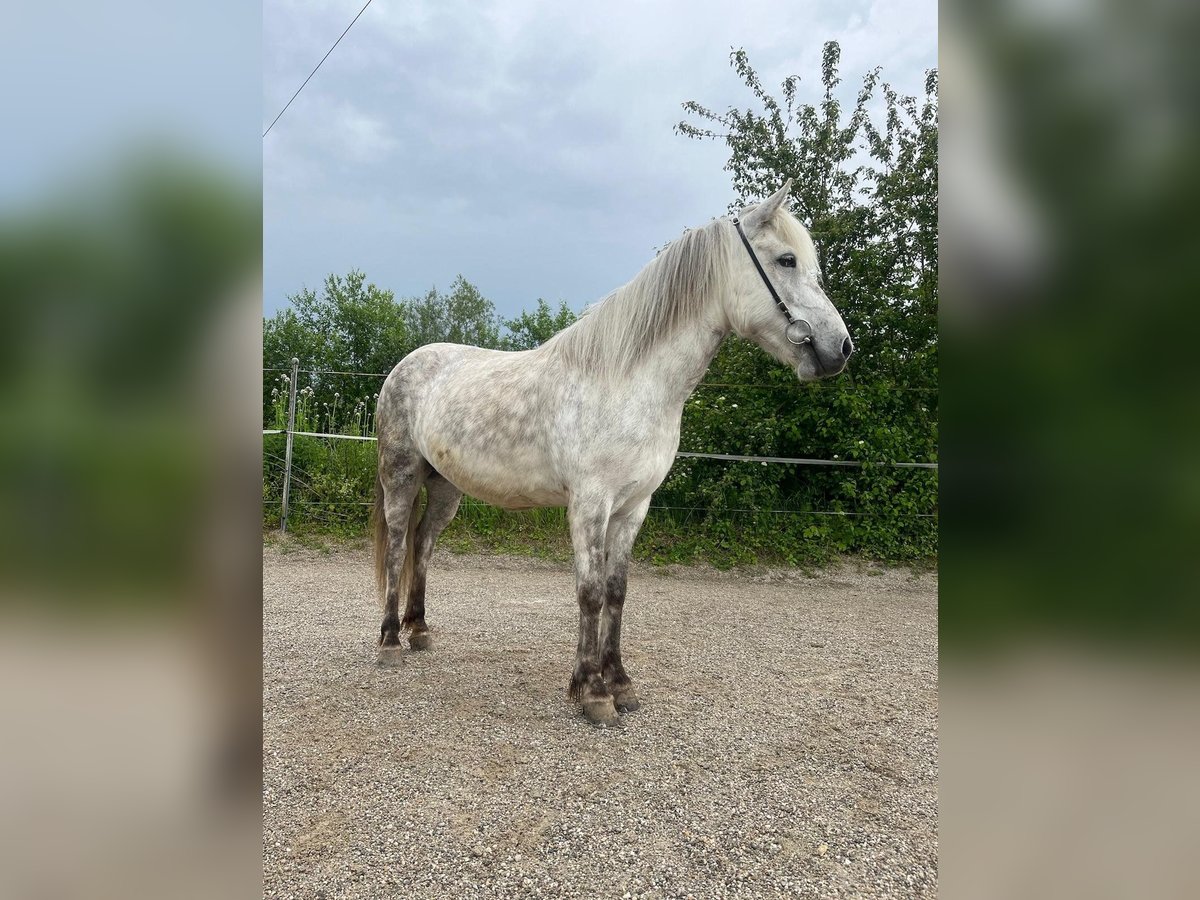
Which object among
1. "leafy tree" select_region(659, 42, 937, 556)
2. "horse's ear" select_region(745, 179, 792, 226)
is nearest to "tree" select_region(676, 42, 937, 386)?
"leafy tree" select_region(659, 42, 937, 556)

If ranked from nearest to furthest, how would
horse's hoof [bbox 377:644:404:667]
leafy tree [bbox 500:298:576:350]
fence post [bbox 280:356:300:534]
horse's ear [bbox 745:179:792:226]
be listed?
horse's ear [bbox 745:179:792:226]
horse's hoof [bbox 377:644:404:667]
fence post [bbox 280:356:300:534]
leafy tree [bbox 500:298:576:350]

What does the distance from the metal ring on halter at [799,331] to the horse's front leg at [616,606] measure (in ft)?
3.19

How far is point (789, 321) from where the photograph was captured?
7.92 feet

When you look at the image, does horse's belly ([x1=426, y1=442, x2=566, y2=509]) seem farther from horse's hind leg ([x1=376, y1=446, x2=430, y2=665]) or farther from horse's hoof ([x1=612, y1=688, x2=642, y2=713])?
horse's hoof ([x1=612, y1=688, x2=642, y2=713])

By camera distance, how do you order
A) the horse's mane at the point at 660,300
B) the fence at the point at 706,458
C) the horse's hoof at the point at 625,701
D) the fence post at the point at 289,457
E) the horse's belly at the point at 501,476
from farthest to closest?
1. the fence post at the point at 289,457
2. the fence at the point at 706,458
3. the horse's belly at the point at 501,476
4. the horse's hoof at the point at 625,701
5. the horse's mane at the point at 660,300

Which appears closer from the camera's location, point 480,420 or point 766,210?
point 766,210

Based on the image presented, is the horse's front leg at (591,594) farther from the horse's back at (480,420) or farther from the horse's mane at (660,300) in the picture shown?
the horse's mane at (660,300)

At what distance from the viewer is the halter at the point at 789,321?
93.5 inches
